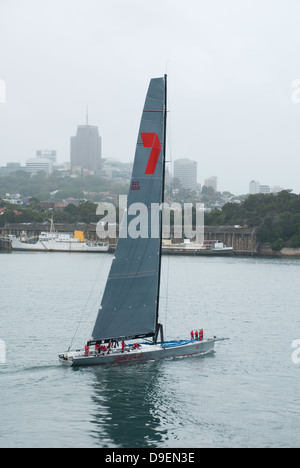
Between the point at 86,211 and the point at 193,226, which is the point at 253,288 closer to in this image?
the point at 193,226

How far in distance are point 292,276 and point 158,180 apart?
41.8 meters

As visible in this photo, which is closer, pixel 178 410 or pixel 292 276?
pixel 178 410

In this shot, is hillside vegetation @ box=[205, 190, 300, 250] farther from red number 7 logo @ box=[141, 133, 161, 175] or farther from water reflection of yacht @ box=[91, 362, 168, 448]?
water reflection of yacht @ box=[91, 362, 168, 448]

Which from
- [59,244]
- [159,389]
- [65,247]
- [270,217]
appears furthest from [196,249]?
[159,389]

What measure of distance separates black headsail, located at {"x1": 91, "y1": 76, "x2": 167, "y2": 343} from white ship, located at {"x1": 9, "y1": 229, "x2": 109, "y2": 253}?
262ft

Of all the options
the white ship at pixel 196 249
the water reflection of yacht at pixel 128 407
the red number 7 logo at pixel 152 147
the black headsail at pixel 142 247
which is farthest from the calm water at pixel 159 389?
the white ship at pixel 196 249

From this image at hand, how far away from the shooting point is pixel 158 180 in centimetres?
2308

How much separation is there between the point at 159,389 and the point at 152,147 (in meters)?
7.71

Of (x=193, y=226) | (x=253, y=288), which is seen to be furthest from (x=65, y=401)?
(x=193, y=226)

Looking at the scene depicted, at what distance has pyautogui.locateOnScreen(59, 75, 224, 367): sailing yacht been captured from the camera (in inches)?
901

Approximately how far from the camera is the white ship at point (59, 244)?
103938 mm

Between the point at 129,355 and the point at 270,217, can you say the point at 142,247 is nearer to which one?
the point at 129,355

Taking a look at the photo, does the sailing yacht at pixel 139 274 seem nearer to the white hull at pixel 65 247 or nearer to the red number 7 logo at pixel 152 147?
the red number 7 logo at pixel 152 147
